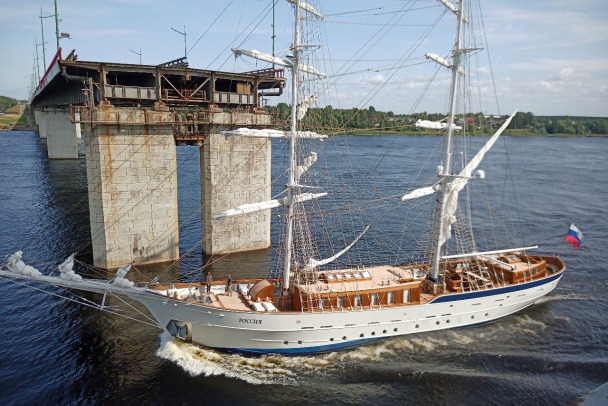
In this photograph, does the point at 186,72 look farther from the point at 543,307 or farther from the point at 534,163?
the point at 534,163

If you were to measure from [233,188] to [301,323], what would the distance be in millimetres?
14762

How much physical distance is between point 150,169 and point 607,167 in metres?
95.6

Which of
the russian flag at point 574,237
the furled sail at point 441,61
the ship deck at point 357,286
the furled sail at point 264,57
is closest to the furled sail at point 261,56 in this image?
the furled sail at point 264,57

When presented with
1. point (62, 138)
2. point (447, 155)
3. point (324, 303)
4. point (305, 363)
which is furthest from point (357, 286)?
point (62, 138)

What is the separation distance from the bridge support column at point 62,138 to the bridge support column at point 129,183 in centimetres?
6669

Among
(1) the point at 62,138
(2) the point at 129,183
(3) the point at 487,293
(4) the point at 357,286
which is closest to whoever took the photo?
(4) the point at 357,286

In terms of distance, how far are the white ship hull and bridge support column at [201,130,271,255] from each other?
12.3m

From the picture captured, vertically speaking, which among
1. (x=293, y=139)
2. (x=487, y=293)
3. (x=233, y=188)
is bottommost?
(x=487, y=293)

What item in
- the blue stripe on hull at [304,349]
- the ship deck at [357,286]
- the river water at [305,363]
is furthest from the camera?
the ship deck at [357,286]

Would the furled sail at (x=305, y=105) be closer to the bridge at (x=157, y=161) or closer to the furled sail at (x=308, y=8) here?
the furled sail at (x=308, y=8)

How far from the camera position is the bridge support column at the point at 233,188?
34062 millimetres

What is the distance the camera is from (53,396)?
19.7 metres

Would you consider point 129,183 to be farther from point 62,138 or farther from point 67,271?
point 62,138

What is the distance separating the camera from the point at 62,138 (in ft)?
297
